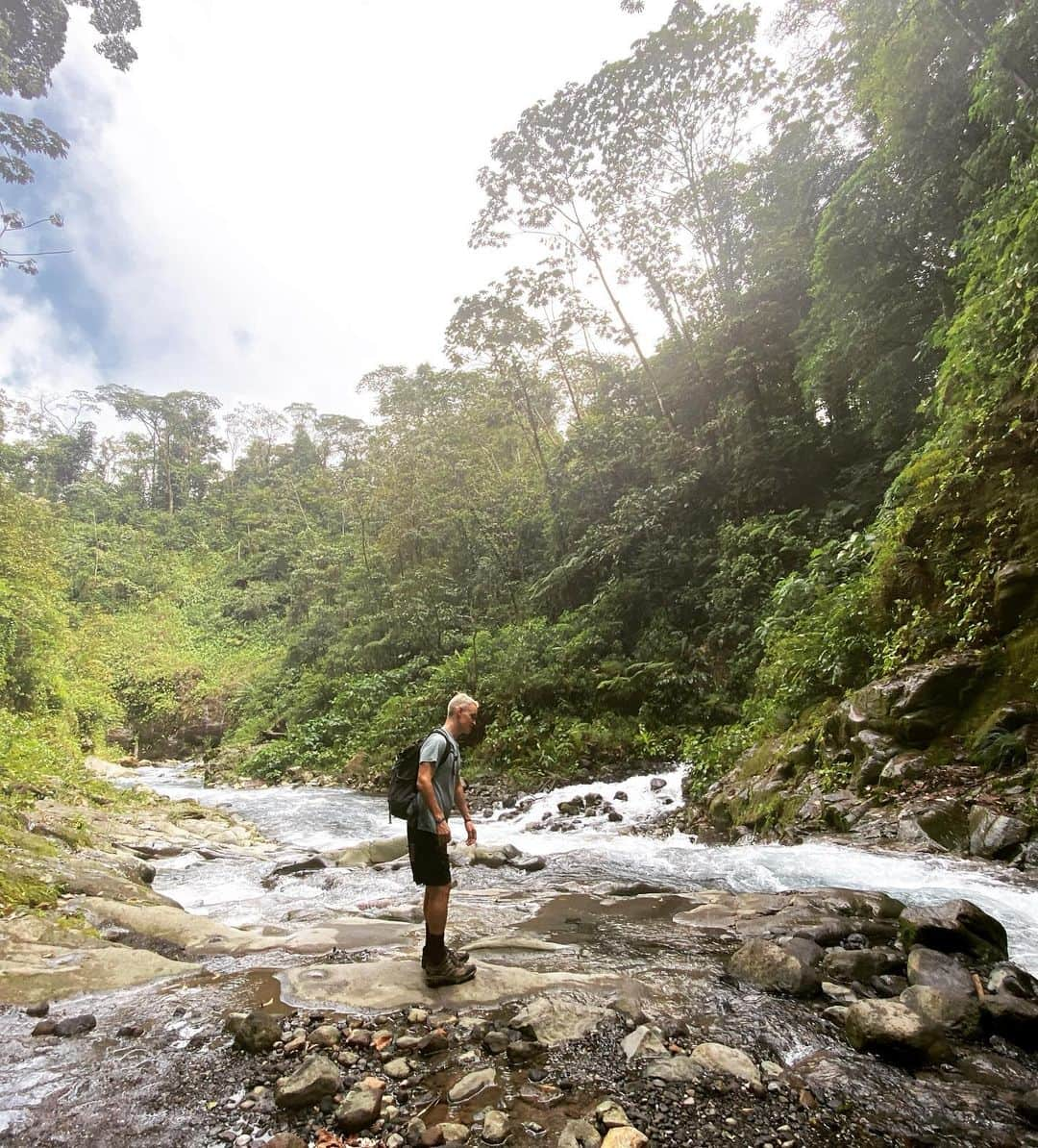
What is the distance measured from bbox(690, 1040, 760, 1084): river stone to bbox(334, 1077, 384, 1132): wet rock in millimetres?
1570

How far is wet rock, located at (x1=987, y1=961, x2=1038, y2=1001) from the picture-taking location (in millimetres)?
3611

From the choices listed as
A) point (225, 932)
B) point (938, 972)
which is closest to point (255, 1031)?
point (225, 932)

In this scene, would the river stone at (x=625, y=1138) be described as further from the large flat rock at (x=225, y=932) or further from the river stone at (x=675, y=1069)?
the large flat rock at (x=225, y=932)

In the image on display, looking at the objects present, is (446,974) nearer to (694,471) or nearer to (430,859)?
(430,859)

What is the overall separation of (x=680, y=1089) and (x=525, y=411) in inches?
1044

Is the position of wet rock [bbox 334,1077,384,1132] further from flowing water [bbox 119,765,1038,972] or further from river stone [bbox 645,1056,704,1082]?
flowing water [bbox 119,765,1038,972]

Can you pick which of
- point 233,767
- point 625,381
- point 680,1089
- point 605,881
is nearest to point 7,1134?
point 680,1089

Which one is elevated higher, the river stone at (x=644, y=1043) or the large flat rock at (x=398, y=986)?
the large flat rock at (x=398, y=986)

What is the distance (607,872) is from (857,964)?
410cm

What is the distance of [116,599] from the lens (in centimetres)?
4378

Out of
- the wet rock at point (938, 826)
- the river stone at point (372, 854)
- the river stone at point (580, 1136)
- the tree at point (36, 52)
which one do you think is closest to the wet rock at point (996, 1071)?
the river stone at point (580, 1136)

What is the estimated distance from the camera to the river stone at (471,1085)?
2943 millimetres

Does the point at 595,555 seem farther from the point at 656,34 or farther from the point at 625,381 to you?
the point at 656,34

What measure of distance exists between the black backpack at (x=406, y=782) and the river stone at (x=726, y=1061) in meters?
2.21
